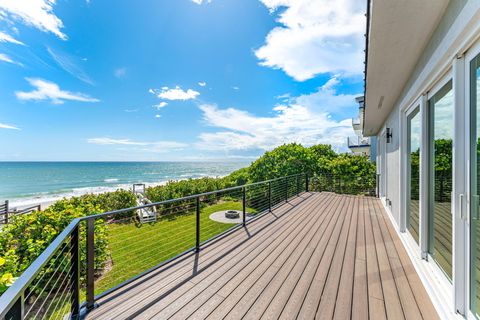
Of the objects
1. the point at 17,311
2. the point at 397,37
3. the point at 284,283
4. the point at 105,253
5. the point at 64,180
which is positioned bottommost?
the point at 64,180

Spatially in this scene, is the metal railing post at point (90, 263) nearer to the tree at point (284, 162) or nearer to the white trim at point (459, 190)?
the white trim at point (459, 190)

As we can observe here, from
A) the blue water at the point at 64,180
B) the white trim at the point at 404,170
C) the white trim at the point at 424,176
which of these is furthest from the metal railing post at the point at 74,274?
the blue water at the point at 64,180

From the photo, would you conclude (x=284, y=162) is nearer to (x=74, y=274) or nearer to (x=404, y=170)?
(x=404, y=170)

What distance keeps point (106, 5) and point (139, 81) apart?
8886mm

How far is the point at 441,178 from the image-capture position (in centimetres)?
184

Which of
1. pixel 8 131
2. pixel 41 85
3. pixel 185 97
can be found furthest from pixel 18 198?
pixel 8 131

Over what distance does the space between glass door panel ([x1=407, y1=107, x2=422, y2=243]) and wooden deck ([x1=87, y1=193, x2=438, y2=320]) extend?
15.7 inches

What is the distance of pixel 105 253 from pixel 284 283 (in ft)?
9.92

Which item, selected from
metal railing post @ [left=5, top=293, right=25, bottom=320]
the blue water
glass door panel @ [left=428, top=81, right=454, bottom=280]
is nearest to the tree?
glass door panel @ [left=428, top=81, right=454, bottom=280]

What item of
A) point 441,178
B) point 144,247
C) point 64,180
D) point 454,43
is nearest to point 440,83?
point 454,43

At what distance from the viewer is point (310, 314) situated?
1.60 meters

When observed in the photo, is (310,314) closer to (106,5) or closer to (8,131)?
(106,5)

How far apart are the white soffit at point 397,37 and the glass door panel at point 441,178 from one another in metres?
0.55

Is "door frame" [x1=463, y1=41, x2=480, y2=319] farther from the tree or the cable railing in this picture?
the tree
